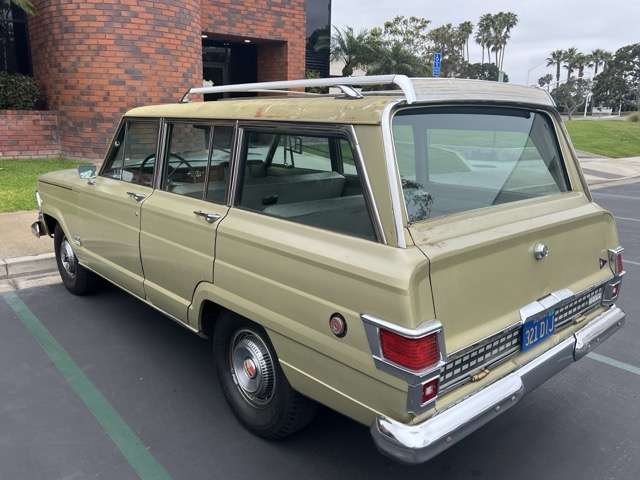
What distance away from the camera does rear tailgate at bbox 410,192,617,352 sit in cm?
228

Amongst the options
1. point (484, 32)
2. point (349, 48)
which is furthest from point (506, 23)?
point (349, 48)

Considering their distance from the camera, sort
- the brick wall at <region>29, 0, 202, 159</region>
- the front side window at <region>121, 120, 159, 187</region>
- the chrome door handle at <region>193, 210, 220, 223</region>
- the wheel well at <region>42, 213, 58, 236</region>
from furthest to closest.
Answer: the brick wall at <region>29, 0, 202, 159</region> → the wheel well at <region>42, 213, 58, 236</region> → the front side window at <region>121, 120, 159, 187</region> → the chrome door handle at <region>193, 210, 220, 223</region>

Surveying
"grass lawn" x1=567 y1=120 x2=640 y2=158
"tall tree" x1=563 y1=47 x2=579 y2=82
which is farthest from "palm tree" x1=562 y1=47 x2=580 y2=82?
"grass lawn" x1=567 y1=120 x2=640 y2=158

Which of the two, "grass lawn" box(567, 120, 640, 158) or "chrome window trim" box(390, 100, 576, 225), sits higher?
"chrome window trim" box(390, 100, 576, 225)

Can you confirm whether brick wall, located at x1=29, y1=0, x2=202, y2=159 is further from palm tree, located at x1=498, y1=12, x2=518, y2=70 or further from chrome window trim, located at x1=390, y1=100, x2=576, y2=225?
palm tree, located at x1=498, y1=12, x2=518, y2=70

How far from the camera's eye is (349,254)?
→ 2326mm

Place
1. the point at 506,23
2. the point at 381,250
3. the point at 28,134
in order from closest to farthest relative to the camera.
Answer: the point at 381,250 < the point at 28,134 < the point at 506,23

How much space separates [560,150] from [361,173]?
1.58 m

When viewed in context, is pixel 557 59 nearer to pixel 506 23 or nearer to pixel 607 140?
pixel 506 23

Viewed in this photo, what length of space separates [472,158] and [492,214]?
514 millimetres

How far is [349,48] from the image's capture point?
2819 centimetres

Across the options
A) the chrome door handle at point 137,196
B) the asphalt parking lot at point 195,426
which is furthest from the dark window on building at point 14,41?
the chrome door handle at point 137,196

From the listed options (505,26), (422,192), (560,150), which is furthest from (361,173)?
(505,26)

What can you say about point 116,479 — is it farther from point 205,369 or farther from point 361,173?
point 361,173
